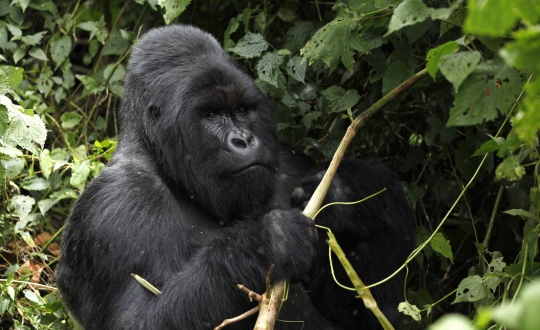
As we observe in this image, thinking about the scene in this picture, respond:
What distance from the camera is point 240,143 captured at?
3504 millimetres

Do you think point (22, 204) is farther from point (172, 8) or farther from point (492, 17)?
point (492, 17)

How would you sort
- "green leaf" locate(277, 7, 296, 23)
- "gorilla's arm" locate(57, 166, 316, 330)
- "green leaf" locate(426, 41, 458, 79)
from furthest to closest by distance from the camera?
"green leaf" locate(277, 7, 296, 23) < "gorilla's arm" locate(57, 166, 316, 330) < "green leaf" locate(426, 41, 458, 79)

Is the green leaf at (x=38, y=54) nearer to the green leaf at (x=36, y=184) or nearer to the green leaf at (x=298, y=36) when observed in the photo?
the green leaf at (x=36, y=184)

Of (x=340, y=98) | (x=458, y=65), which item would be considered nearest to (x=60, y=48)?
(x=340, y=98)

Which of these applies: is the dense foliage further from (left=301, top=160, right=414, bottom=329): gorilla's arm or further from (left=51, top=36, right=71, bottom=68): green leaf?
(left=301, top=160, right=414, bottom=329): gorilla's arm

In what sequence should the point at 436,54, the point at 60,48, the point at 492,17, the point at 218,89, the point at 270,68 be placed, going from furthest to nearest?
the point at 60,48 → the point at 270,68 → the point at 218,89 → the point at 436,54 → the point at 492,17

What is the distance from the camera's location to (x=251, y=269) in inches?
125

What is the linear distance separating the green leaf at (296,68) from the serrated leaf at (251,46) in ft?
0.64

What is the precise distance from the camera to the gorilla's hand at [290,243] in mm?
3102

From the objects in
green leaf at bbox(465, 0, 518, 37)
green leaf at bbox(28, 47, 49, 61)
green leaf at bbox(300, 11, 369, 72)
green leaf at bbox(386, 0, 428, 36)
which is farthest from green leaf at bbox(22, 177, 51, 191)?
green leaf at bbox(465, 0, 518, 37)

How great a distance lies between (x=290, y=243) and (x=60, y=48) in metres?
3.43

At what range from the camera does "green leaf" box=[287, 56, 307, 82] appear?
14.6 feet

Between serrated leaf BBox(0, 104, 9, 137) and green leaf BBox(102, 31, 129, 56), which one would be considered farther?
green leaf BBox(102, 31, 129, 56)

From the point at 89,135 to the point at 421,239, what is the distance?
9.43 ft
